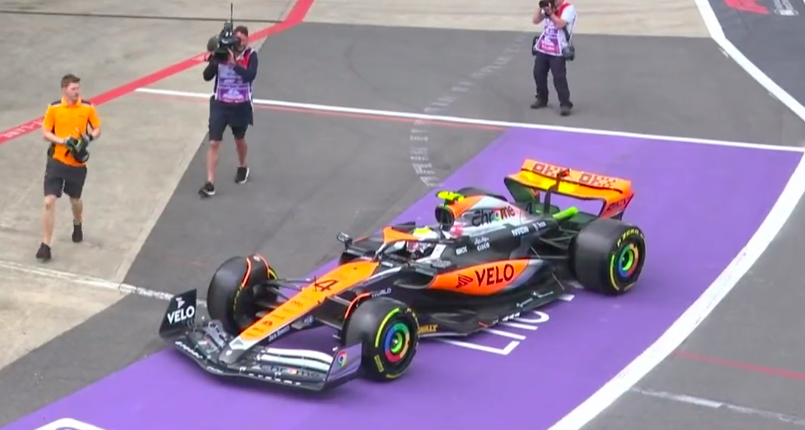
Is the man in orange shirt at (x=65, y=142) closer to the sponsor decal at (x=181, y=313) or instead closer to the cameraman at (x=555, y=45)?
the sponsor decal at (x=181, y=313)

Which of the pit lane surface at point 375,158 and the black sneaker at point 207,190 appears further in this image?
the black sneaker at point 207,190

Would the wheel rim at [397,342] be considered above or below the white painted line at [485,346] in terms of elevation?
above

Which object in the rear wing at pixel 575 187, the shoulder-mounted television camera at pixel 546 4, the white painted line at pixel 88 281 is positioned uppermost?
the shoulder-mounted television camera at pixel 546 4

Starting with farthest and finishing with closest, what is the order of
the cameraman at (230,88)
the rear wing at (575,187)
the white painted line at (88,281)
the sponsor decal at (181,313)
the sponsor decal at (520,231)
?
1. the cameraman at (230,88)
2. the rear wing at (575,187)
3. the white painted line at (88,281)
4. the sponsor decal at (520,231)
5. the sponsor decal at (181,313)

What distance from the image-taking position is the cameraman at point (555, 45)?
15.8 m

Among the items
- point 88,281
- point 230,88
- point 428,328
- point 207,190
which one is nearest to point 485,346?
point 428,328

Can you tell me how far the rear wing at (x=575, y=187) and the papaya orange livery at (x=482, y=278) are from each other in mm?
1381

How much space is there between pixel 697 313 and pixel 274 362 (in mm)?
3828

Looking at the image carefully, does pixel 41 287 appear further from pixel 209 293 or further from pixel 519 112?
pixel 519 112

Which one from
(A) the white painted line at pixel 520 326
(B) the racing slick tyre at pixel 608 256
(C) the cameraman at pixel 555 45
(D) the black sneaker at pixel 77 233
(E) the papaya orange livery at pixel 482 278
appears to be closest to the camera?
(E) the papaya orange livery at pixel 482 278

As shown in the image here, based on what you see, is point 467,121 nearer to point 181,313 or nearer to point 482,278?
point 482,278

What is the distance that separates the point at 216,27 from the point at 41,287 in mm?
10795

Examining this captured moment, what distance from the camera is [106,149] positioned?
49.4 ft

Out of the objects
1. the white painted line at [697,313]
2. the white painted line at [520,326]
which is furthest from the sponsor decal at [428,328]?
the white painted line at [697,313]
